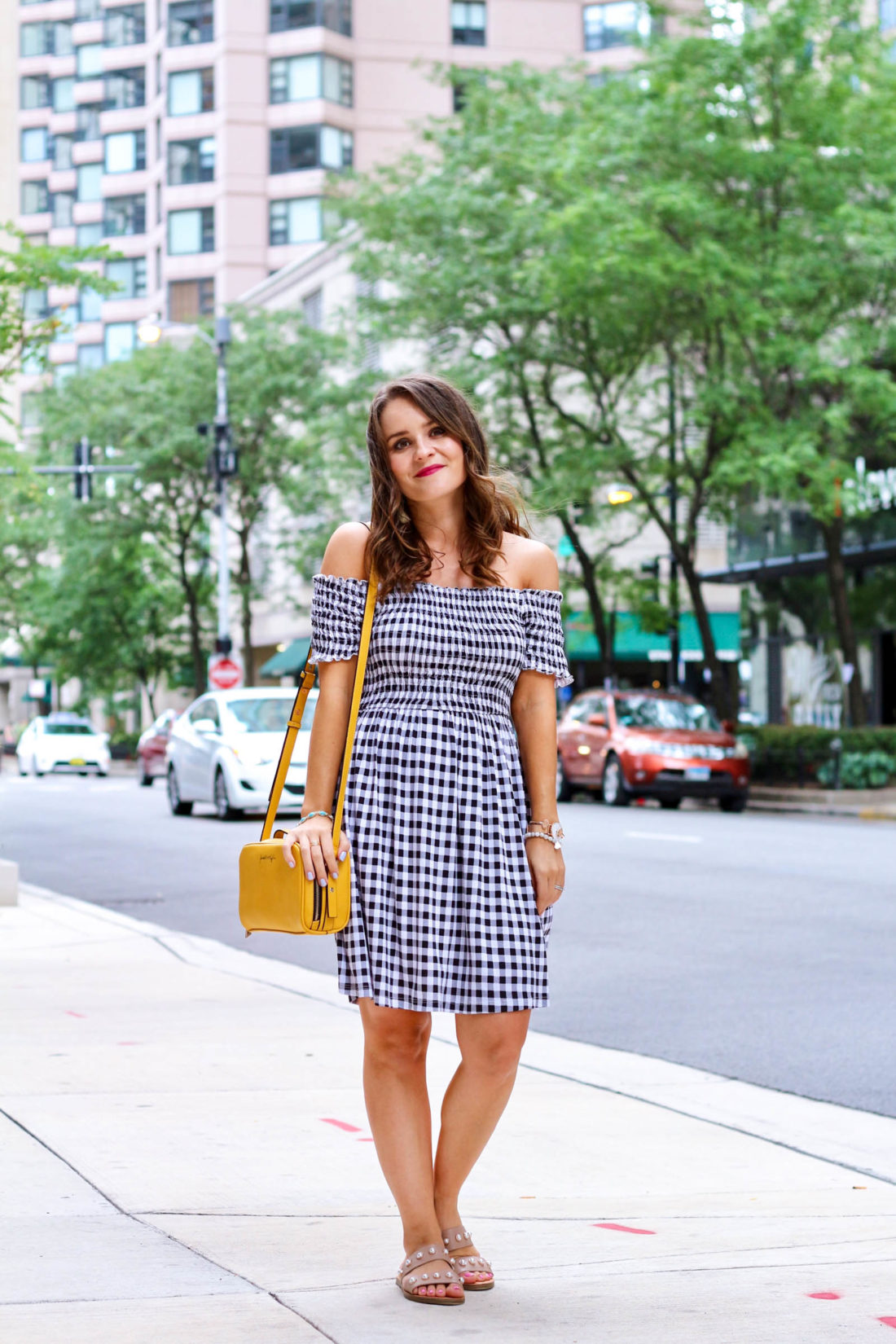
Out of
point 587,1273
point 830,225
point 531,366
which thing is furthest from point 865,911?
point 531,366

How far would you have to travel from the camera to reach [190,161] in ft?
262

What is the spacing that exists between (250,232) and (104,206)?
1523 cm

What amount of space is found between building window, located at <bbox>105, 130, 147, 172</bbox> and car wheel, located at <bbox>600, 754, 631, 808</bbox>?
67.0 meters

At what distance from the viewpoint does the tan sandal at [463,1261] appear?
410 cm

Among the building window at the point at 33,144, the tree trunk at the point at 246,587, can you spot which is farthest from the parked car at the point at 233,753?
the building window at the point at 33,144

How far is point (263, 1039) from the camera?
25.0 ft

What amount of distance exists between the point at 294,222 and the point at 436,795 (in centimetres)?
7520

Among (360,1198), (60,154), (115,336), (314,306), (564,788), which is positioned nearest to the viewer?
(360,1198)

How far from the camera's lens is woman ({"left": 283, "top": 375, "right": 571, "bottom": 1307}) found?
13.4 ft

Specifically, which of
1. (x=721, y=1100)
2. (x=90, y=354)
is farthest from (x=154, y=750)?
(x=90, y=354)

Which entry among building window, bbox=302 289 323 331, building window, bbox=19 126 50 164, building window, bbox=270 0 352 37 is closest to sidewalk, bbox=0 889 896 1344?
building window, bbox=302 289 323 331

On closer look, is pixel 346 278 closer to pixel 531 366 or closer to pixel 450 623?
pixel 531 366

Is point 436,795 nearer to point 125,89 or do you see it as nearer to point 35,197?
point 125,89

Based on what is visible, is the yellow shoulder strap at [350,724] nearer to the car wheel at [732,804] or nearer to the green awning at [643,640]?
the car wheel at [732,804]
